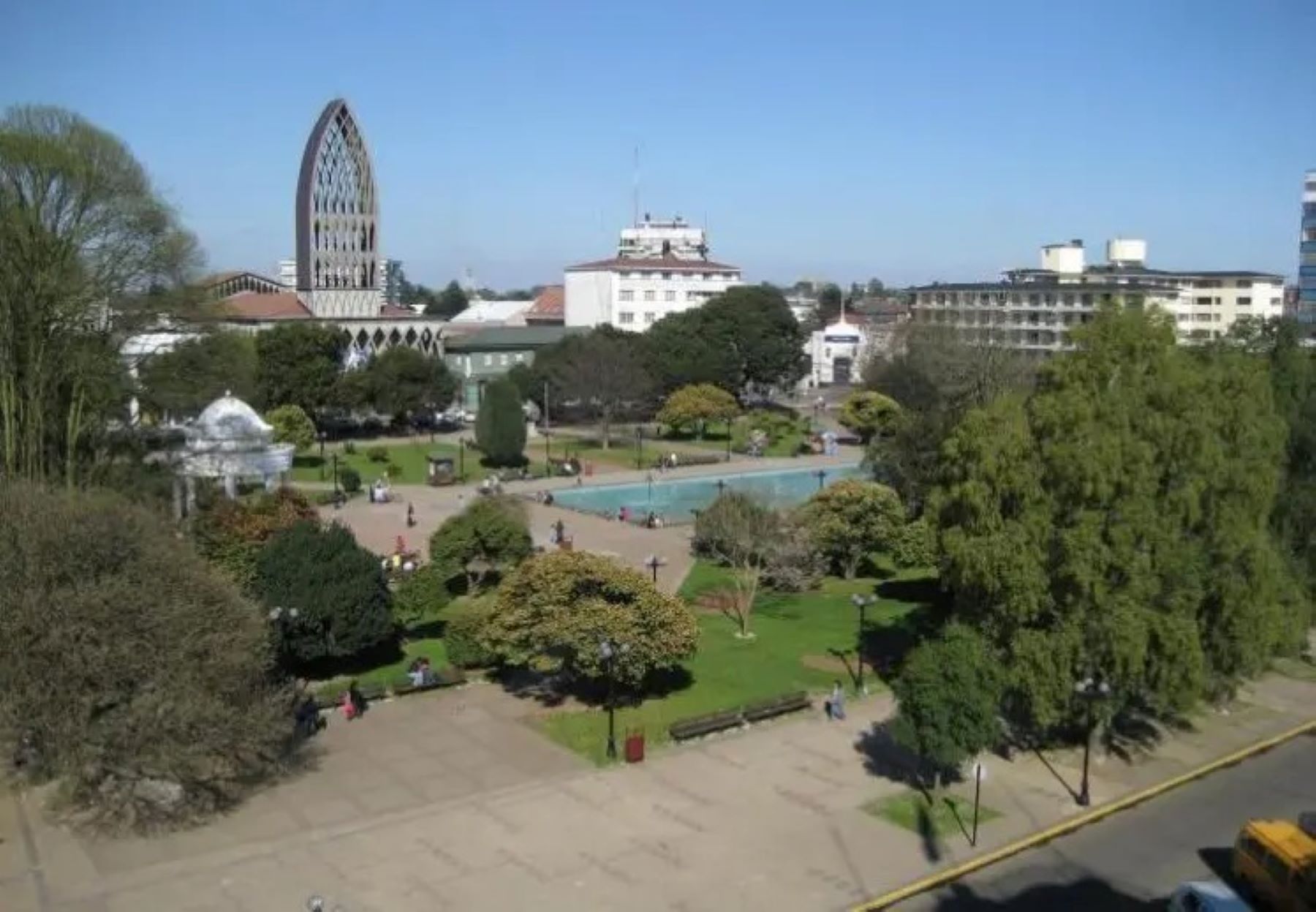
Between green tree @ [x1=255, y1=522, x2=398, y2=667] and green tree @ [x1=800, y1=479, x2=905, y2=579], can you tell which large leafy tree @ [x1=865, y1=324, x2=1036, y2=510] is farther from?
green tree @ [x1=255, y1=522, x2=398, y2=667]

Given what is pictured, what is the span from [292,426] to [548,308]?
177 ft

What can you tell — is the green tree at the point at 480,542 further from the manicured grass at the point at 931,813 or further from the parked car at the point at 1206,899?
the parked car at the point at 1206,899

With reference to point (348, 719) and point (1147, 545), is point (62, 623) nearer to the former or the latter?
point (348, 719)

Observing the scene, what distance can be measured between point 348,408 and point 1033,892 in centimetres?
4815

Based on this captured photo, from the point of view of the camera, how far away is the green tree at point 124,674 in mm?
15945

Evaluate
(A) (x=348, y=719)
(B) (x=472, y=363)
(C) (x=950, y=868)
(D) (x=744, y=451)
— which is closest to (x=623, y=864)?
(C) (x=950, y=868)

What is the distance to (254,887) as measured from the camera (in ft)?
49.8

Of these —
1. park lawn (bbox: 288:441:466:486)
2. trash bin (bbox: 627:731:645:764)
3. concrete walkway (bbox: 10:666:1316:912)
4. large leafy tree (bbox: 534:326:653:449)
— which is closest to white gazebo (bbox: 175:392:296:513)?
park lawn (bbox: 288:441:466:486)

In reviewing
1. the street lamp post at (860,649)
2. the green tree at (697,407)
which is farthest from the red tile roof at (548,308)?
the street lamp post at (860,649)

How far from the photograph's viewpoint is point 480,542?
→ 28906mm

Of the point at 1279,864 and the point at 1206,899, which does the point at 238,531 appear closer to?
the point at 1206,899

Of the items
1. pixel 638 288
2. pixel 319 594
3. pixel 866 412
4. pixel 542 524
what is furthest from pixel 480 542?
pixel 638 288

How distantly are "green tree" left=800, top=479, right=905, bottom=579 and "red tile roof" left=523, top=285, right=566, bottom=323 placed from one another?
68557 mm

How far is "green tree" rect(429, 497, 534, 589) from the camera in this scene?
28703 millimetres
